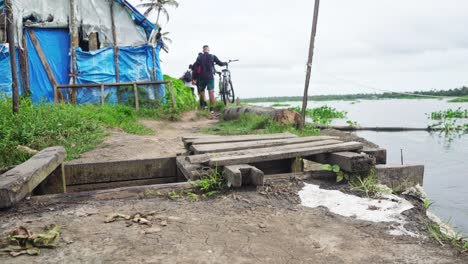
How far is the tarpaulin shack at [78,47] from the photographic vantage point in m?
10.3

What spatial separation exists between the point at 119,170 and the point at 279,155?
184cm

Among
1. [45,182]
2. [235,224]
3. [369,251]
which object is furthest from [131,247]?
[45,182]

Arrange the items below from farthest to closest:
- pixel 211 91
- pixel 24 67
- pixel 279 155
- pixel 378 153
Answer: pixel 211 91 → pixel 24 67 → pixel 378 153 → pixel 279 155

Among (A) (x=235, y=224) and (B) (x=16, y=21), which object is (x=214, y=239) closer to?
(A) (x=235, y=224)

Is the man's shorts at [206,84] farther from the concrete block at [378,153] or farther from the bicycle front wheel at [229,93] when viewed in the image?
the concrete block at [378,153]

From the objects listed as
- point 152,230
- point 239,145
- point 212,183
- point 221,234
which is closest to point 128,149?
point 239,145

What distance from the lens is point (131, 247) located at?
6.56 ft

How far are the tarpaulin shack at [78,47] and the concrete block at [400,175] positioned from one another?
9.19 m

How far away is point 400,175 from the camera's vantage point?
365cm

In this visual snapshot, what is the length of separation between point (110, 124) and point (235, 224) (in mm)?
5766

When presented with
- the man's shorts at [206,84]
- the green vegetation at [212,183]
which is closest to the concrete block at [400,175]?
the green vegetation at [212,183]

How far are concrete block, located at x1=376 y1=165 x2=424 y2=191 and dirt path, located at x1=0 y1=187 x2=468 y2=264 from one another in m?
1.16

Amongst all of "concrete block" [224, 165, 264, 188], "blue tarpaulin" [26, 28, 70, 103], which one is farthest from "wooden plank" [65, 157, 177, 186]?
"blue tarpaulin" [26, 28, 70, 103]

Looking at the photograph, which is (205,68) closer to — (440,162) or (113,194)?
(440,162)
